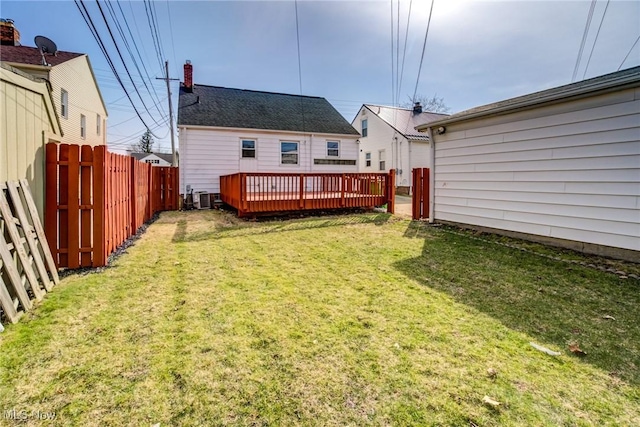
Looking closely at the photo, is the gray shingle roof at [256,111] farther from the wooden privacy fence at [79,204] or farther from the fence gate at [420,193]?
the wooden privacy fence at [79,204]

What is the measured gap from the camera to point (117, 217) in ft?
16.4

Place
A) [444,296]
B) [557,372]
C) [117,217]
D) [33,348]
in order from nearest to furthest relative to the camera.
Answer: [557,372]
[33,348]
[444,296]
[117,217]

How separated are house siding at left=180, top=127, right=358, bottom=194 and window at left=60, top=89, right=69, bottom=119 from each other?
6.74 m

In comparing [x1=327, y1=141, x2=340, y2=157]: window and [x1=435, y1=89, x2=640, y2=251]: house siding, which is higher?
[x1=327, y1=141, x2=340, y2=157]: window

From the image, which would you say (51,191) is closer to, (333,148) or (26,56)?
(333,148)

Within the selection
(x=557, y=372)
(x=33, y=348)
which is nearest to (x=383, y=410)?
(x=557, y=372)

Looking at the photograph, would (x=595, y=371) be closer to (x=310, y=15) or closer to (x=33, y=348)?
(x=33, y=348)

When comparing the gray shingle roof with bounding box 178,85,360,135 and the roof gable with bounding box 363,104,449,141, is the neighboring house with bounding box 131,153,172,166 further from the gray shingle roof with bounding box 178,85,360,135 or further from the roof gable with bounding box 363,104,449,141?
the roof gable with bounding box 363,104,449,141

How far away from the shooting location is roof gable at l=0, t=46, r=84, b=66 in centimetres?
1159

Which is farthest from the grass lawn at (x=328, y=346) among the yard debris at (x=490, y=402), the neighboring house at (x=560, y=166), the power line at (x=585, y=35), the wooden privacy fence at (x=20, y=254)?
the power line at (x=585, y=35)

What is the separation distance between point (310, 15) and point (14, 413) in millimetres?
10237

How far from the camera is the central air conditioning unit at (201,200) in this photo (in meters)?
11.7

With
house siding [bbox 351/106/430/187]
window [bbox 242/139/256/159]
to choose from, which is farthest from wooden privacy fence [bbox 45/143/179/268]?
house siding [bbox 351/106/430/187]

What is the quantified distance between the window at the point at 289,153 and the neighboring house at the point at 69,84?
26.6 feet
